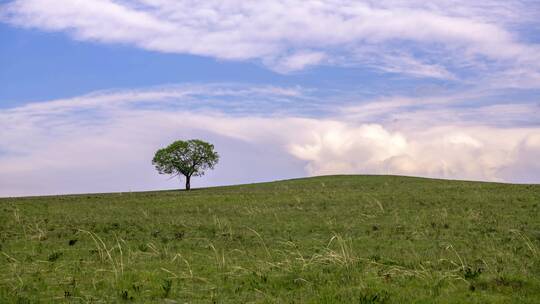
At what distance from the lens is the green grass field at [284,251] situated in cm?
1173

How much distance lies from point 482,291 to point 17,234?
1964 centimetres

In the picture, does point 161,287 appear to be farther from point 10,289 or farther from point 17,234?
point 17,234

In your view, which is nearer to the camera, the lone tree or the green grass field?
the green grass field

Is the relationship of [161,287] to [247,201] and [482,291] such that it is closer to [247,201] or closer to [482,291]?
[482,291]

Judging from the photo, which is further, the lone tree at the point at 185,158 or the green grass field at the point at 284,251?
the lone tree at the point at 185,158

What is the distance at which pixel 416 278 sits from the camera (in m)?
12.9

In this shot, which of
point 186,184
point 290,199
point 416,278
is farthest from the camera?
point 186,184

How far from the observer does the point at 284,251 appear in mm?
18047

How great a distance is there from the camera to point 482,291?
1171 centimetres

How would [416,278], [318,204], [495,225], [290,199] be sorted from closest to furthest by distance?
[416,278], [495,225], [318,204], [290,199]

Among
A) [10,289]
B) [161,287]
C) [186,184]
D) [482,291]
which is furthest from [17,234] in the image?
[186,184]

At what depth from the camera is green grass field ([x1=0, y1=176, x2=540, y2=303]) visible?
1173cm

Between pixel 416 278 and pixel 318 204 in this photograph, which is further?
pixel 318 204

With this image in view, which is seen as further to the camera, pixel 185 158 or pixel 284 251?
pixel 185 158
